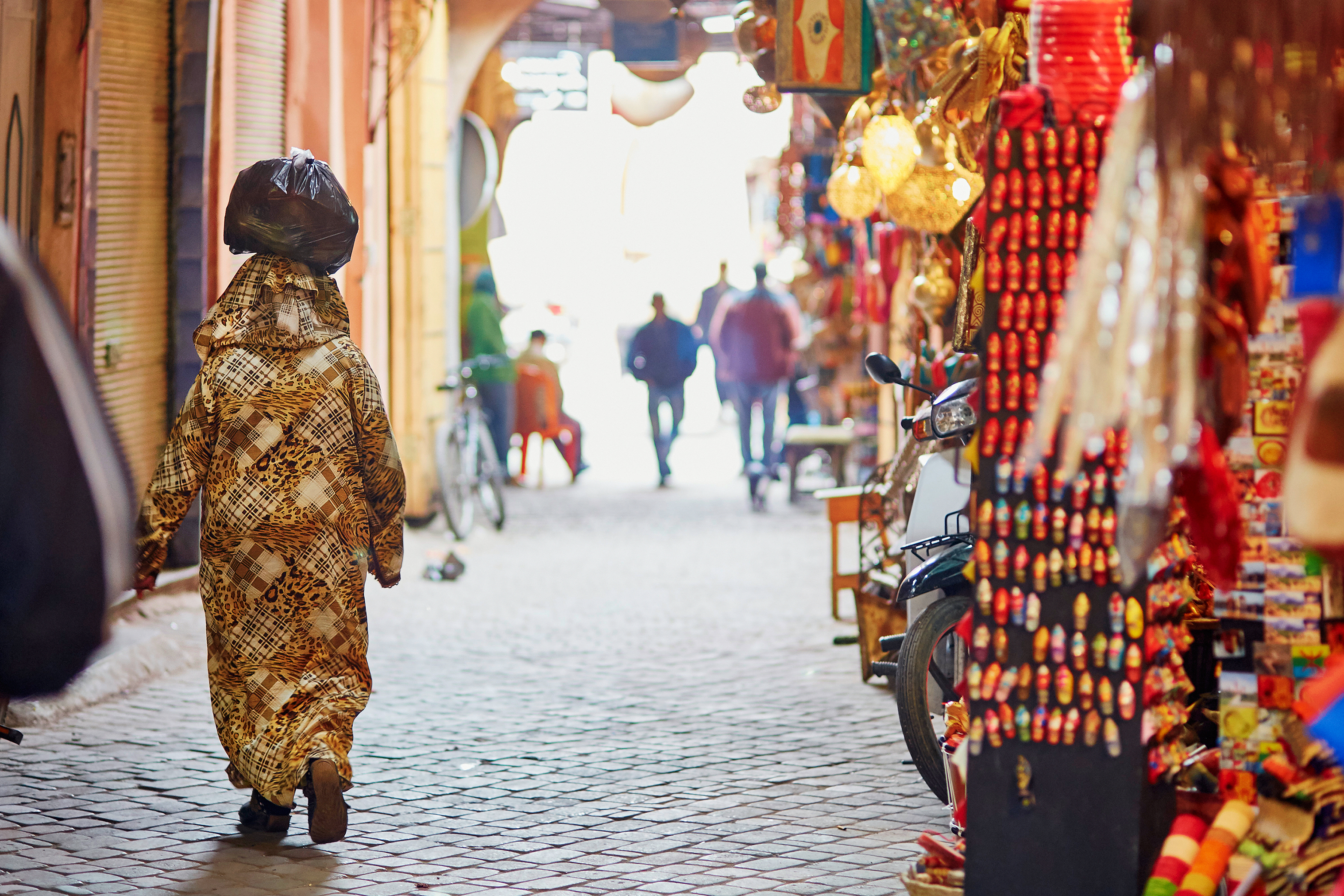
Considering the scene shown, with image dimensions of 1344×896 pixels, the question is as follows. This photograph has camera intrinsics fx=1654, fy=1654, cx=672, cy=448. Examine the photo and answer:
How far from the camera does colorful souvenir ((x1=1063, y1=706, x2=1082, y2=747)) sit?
375cm

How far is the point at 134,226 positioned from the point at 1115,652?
701 cm

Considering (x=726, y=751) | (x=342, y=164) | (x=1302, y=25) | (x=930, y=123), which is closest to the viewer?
(x=1302, y=25)

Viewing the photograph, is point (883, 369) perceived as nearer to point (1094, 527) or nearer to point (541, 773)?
point (541, 773)

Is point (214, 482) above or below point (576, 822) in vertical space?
above

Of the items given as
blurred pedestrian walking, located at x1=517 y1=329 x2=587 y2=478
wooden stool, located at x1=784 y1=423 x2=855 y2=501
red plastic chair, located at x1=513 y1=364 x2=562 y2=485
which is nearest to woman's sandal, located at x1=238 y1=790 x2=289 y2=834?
wooden stool, located at x1=784 y1=423 x2=855 y2=501

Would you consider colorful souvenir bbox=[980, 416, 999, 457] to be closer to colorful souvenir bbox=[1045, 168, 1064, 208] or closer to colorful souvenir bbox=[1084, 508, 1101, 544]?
colorful souvenir bbox=[1084, 508, 1101, 544]

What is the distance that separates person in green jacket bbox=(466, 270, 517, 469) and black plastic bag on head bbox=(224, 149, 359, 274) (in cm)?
1143

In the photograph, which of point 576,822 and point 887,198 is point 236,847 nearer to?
point 576,822

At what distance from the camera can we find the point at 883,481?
25.8ft

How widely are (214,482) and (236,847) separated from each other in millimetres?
1125

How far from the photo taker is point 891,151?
25.3 ft

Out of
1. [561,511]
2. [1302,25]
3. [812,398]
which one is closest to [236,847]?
[1302,25]

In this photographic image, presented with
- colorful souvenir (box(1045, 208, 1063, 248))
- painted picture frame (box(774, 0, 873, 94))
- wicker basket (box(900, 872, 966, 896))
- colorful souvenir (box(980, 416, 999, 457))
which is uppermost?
painted picture frame (box(774, 0, 873, 94))

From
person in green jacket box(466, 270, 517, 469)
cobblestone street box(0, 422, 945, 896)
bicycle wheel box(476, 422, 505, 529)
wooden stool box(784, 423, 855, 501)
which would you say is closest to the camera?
cobblestone street box(0, 422, 945, 896)
